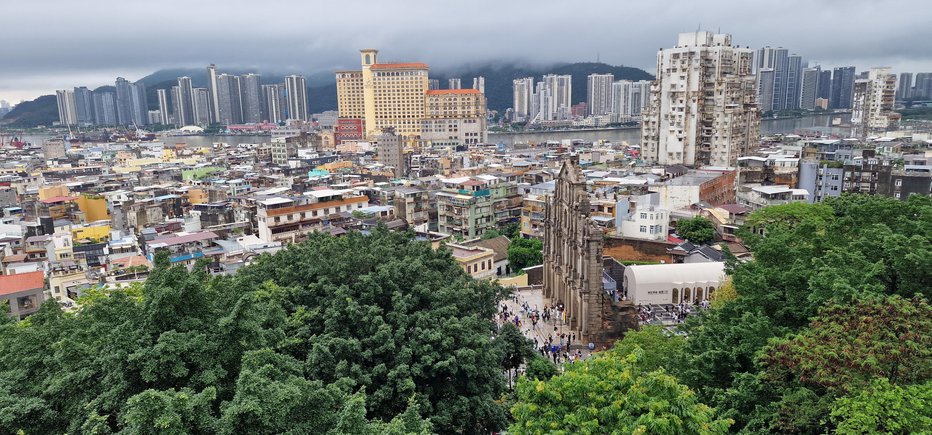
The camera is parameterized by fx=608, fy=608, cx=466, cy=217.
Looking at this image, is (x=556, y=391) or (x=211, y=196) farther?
(x=211, y=196)

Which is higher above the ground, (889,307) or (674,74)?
(674,74)

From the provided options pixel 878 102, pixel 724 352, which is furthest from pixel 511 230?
pixel 878 102

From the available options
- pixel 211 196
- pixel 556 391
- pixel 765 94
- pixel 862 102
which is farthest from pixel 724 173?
pixel 765 94

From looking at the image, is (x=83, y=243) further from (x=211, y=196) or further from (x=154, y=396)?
(x=154, y=396)

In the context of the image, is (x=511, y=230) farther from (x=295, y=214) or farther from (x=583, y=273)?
(x=583, y=273)

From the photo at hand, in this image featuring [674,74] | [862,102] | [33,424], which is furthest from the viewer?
[862,102]

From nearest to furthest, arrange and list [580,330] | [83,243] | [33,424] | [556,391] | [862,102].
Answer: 1. [556,391]
2. [33,424]
3. [580,330]
4. [83,243]
5. [862,102]

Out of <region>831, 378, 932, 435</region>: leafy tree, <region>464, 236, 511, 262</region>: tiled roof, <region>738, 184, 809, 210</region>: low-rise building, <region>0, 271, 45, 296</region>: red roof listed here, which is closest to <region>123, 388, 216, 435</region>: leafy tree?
<region>831, 378, 932, 435</region>: leafy tree

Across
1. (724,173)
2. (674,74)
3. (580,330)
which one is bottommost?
A: (580,330)
